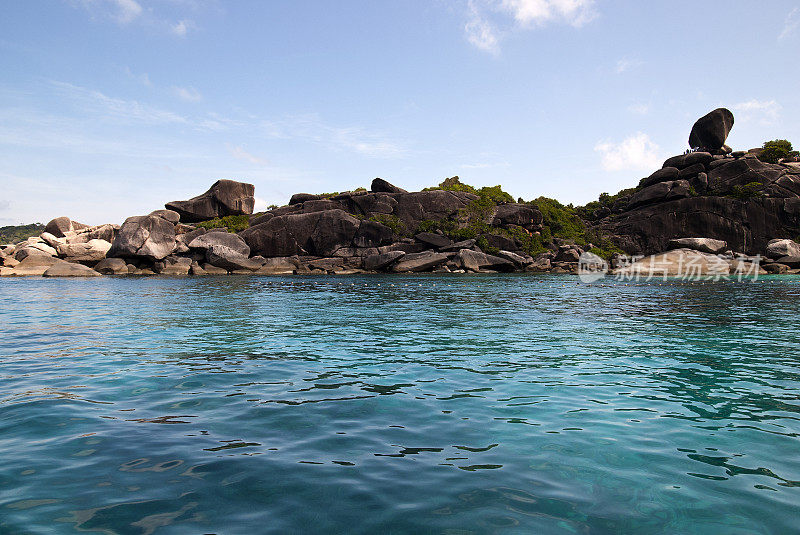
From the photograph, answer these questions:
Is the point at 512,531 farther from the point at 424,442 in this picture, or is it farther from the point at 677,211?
the point at 677,211

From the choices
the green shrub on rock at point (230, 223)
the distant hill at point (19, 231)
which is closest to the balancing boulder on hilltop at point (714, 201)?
the green shrub on rock at point (230, 223)

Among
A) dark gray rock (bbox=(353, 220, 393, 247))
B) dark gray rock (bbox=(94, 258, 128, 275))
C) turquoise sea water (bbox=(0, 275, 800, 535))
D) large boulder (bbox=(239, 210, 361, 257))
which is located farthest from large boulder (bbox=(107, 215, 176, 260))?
turquoise sea water (bbox=(0, 275, 800, 535))

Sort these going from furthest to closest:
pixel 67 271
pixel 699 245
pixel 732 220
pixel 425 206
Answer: pixel 425 206 → pixel 732 220 → pixel 699 245 → pixel 67 271

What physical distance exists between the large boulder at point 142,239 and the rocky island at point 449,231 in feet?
0.37

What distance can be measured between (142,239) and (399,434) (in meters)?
46.6

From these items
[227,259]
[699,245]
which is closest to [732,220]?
[699,245]

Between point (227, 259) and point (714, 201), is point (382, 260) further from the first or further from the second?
point (714, 201)

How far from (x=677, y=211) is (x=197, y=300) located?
58.1 m

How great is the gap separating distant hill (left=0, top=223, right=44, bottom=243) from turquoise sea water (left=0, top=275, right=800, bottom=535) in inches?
4536

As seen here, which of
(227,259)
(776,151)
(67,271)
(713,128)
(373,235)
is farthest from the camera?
(713,128)

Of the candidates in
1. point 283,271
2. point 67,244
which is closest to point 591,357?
point 283,271

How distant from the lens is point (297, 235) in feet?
177

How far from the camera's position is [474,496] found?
3.46m

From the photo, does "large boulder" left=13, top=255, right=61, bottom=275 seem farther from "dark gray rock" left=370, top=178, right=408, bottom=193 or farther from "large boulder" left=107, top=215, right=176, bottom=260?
"dark gray rock" left=370, top=178, right=408, bottom=193
